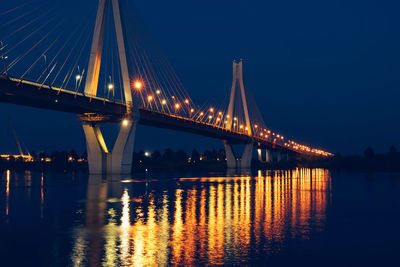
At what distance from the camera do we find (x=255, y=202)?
92.0 ft

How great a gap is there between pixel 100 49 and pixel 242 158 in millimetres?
64620

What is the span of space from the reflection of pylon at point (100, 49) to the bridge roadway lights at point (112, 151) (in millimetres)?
5331

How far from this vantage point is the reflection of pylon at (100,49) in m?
57.9

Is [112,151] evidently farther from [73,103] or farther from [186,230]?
[186,230]

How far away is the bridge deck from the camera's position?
151 ft

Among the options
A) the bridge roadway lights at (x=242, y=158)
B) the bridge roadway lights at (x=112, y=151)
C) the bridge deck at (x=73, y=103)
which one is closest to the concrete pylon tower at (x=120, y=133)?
the bridge roadway lights at (x=112, y=151)

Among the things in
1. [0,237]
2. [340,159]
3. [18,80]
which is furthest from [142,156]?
[0,237]

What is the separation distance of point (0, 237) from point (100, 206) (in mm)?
9892

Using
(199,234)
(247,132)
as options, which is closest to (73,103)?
(199,234)

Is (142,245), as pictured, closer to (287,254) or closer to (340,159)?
(287,254)

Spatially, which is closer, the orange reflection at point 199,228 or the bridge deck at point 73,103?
the orange reflection at point 199,228

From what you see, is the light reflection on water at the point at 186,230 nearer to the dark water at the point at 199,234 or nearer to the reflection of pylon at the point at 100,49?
the dark water at the point at 199,234

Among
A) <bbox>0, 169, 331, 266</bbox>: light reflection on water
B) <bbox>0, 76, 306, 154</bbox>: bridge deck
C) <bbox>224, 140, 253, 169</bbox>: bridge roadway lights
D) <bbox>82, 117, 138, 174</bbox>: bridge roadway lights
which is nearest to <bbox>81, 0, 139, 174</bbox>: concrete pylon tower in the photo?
<bbox>82, 117, 138, 174</bbox>: bridge roadway lights

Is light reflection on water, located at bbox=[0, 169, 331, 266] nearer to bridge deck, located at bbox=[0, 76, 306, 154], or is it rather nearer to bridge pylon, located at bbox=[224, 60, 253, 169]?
bridge deck, located at bbox=[0, 76, 306, 154]
